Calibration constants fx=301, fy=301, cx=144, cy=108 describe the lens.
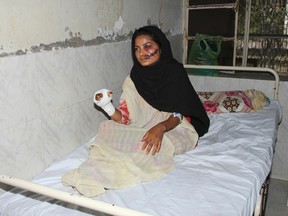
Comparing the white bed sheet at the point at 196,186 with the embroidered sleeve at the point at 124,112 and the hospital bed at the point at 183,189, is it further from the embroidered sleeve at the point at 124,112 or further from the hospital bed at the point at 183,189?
the embroidered sleeve at the point at 124,112

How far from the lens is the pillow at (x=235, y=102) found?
2.62 m

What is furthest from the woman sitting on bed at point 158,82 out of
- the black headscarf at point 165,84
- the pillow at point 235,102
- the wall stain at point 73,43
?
the pillow at point 235,102

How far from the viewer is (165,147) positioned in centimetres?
176

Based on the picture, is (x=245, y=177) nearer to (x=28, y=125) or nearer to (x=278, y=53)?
(x=28, y=125)

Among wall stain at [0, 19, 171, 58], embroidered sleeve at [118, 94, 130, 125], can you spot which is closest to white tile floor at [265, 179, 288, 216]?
embroidered sleeve at [118, 94, 130, 125]

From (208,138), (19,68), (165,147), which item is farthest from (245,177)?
(19,68)

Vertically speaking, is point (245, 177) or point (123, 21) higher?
point (123, 21)

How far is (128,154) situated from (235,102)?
1380mm

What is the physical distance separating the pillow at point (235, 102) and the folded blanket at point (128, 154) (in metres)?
0.76

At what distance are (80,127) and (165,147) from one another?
1.98 feet

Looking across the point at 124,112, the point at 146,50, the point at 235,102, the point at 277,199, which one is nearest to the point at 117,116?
the point at 124,112

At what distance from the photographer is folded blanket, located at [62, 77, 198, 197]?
57.2 inches

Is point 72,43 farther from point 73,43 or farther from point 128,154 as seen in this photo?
point 128,154

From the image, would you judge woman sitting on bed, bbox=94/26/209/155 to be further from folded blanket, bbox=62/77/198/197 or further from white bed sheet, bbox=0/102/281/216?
white bed sheet, bbox=0/102/281/216
